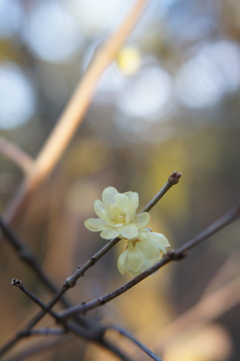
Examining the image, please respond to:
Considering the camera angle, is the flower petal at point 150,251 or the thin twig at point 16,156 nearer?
the flower petal at point 150,251

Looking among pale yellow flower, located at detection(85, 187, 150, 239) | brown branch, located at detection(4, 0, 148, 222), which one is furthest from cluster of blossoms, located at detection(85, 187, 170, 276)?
brown branch, located at detection(4, 0, 148, 222)

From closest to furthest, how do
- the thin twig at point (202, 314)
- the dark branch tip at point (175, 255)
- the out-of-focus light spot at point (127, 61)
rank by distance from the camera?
1. the dark branch tip at point (175, 255)
2. the out-of-focus light spot at point (127, 61)
3. the thin twig at point (202, 314)

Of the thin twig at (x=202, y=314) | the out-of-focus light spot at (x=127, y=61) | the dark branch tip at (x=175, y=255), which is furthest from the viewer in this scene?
the thin twig at (x=202, y=314)

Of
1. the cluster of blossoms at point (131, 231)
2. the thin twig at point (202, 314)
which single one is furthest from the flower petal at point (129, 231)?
the thin twig at point (202, 314)

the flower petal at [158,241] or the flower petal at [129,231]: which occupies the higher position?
the flower petal at [129,231]

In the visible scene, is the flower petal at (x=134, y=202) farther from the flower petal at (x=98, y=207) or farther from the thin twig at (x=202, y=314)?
the thin twig at (x=202, y=314)

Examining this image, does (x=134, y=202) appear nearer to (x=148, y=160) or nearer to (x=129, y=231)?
(x=129, y=231)

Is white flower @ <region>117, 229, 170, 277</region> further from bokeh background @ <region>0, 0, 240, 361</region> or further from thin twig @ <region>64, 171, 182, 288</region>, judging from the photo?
bokeh background @ <region>0, 0, 240, 361</region>

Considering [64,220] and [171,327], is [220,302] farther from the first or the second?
[64,220]
